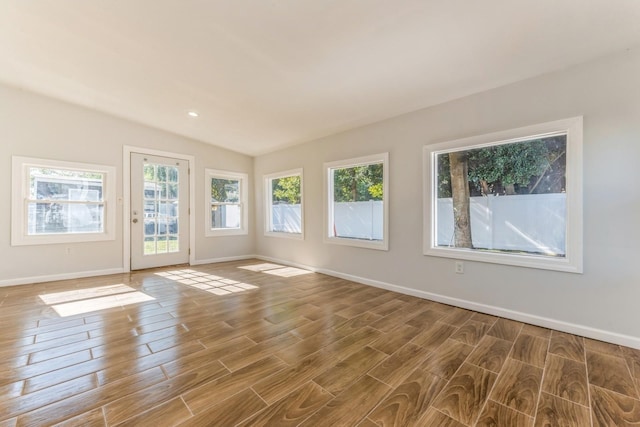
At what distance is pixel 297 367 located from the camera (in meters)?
1.87

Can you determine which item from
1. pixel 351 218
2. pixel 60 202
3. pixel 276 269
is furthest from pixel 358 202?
pixel 60 202

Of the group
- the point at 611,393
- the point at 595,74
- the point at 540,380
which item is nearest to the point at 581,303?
the point at 611,393

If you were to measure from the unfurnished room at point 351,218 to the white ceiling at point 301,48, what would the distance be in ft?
0.07

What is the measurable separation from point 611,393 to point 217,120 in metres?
5.10

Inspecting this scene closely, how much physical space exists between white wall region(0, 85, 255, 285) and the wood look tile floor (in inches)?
43.8

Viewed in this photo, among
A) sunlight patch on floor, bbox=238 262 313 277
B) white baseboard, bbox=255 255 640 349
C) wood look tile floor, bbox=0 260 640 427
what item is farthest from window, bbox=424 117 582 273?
sunlight patch on floor, bbox=238 262 313 277

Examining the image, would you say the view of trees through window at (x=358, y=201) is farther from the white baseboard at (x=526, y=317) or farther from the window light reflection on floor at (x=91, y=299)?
the window light reflection on floor at (x=91, y=299)

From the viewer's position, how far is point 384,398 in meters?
1.57

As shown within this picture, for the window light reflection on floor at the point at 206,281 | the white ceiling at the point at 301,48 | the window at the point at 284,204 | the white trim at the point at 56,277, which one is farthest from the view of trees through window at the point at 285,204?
the white trim at the point at 56,277

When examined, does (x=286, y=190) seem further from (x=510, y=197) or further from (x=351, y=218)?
(x=510, y=197)

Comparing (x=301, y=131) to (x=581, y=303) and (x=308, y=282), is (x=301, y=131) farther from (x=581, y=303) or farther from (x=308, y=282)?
(x=581, y=303)

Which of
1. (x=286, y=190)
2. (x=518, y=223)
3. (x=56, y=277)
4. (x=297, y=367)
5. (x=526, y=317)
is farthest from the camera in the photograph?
(x=286, y=190)

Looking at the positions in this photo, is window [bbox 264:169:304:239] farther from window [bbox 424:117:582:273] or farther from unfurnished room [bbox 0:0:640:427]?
window [bbox 424:117:582:273]

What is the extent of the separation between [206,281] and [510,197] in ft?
13.6
